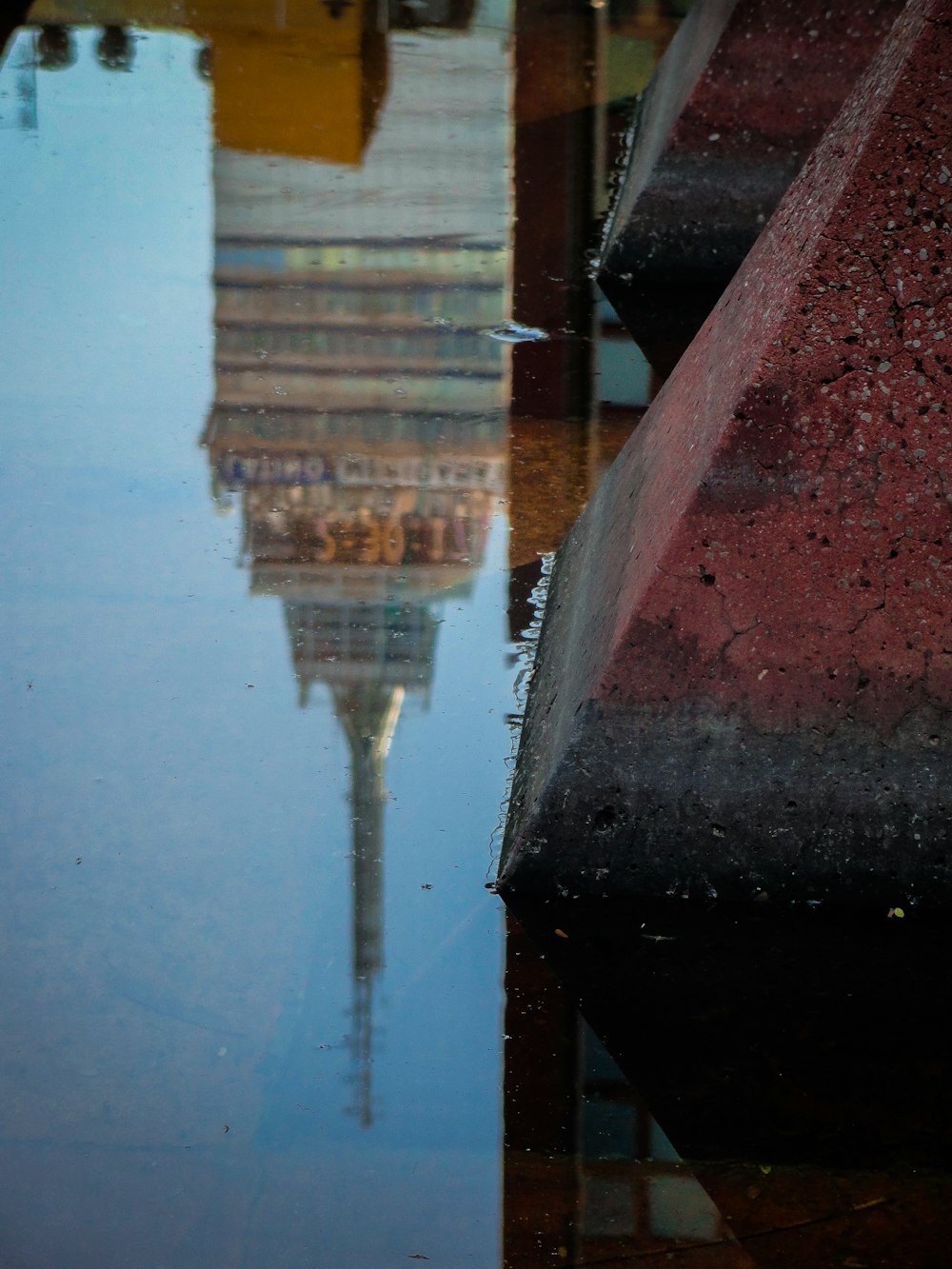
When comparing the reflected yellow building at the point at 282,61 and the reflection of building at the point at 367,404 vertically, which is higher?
the reflected yellow building at the point at 282,61

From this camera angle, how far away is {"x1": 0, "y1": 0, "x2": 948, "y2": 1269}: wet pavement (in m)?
2.79

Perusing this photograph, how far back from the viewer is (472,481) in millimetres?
5059

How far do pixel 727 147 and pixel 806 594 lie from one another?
3.60m

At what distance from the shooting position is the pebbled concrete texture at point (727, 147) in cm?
624

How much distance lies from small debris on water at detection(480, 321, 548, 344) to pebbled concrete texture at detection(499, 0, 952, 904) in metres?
2.45

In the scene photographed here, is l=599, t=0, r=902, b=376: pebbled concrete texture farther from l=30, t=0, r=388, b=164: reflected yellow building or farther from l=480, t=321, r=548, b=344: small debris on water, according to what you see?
l=30, t=0, r=388, b=164: reflected yellow building

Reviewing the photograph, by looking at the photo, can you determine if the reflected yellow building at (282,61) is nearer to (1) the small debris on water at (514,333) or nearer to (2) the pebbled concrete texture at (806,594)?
(1) the small debris on water at (514,333)

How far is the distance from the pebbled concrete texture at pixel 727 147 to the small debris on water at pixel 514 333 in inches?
14.5

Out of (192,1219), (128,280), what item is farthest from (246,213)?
(192,1219)

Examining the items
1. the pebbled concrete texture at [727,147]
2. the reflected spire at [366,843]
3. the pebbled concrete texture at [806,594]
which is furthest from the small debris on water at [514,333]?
the pebbled concrete texture at [806,594]

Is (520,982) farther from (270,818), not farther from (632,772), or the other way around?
(270,818)

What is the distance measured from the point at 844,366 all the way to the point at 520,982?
135 cm

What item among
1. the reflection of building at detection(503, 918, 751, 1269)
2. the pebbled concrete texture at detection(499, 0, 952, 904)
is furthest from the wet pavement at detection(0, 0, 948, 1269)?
the pebbled concrete texture at detection(499, 0, 952, 904)

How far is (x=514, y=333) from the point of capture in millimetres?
6008
